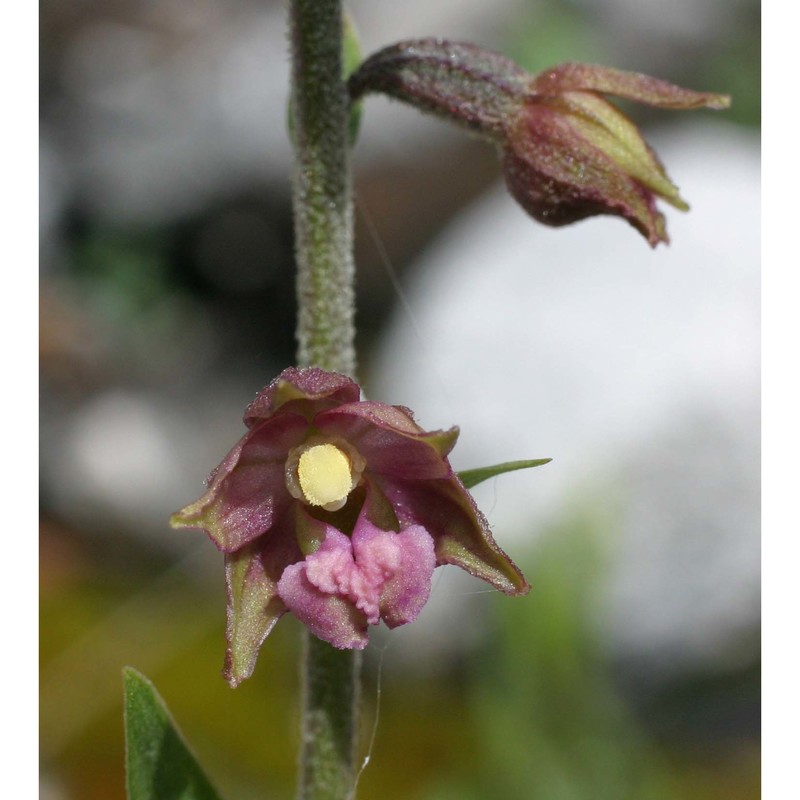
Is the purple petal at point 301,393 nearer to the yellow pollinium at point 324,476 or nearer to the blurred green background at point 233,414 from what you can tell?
the yellow pollinium at point 324,476

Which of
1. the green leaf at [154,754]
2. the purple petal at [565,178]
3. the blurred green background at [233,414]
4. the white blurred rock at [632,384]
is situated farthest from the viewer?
the white blurred rock at [632,384]

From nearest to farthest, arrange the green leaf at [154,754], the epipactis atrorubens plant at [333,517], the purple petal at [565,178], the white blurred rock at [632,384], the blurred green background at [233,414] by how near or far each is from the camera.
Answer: the epipactis atrorubens plant at [333,517] < the green leaf at [154,754] < the purple petal at [565,178] < the blurred green background at [233,414] < the white blurred rock at [632,384]

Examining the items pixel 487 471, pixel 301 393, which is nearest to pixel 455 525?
pixel 487 471

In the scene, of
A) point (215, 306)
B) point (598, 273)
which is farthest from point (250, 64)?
point (598, 273)

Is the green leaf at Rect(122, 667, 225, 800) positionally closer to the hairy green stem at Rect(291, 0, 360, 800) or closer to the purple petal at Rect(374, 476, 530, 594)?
the hairy green stem at Rect(291, 0, 360, 800)

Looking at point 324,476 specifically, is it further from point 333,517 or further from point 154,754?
point 154,754

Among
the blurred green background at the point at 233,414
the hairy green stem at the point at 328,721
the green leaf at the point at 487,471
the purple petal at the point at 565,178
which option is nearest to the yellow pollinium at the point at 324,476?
the green leaf at the point at 487,471
